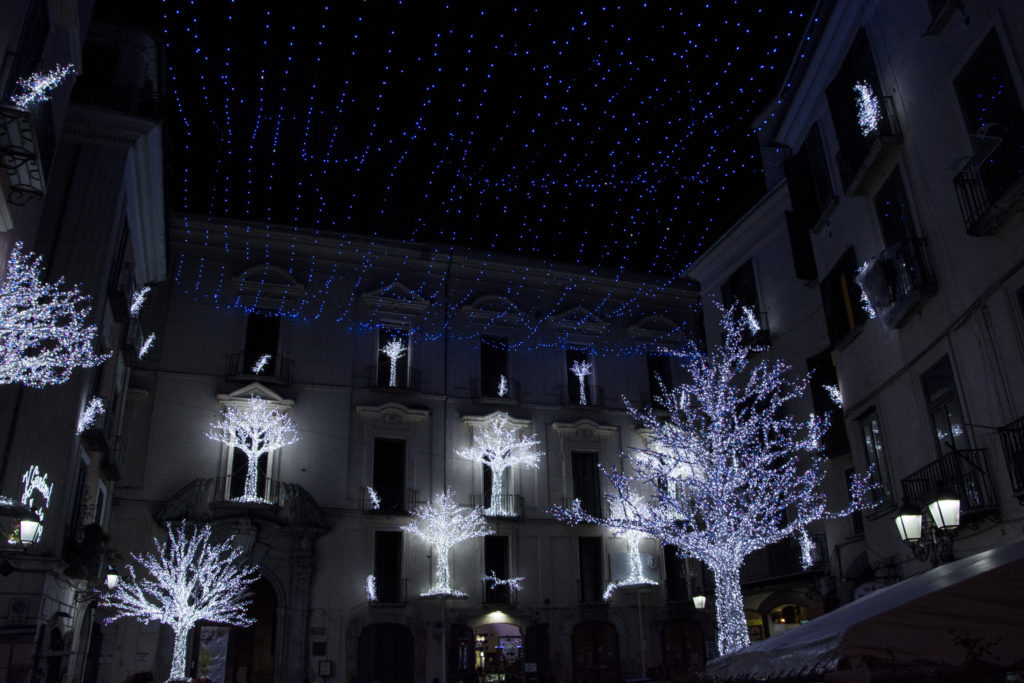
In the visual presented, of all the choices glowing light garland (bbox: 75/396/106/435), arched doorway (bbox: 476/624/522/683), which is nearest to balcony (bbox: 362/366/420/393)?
arched doorway (bbox: 476/624/522/683)

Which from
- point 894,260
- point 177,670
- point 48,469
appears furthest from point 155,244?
point 894,260

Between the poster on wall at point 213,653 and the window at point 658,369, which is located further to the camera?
the window at point 658,369

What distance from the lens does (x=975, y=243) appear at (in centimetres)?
849

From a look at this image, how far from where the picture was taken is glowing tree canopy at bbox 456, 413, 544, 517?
24.5 meters

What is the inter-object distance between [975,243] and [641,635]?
19111 mm

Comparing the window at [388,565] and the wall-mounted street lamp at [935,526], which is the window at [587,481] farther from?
the wall-mounted street lamp at [935,526]

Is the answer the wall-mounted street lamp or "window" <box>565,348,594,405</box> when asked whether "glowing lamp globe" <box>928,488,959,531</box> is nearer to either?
the wall-mounted street lamp

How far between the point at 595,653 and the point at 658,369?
413 inches

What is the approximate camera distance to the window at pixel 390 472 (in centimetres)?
2362

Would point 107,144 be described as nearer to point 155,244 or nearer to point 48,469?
point 155,244

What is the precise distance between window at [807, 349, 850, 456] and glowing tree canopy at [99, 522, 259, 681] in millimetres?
14737

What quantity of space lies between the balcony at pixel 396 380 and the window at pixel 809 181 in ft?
46.0

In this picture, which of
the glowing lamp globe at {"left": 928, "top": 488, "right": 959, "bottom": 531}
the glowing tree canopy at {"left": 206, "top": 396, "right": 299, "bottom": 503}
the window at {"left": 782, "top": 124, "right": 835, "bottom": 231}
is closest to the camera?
the glowing lamp globe at {"left": 928, "top": 488, "right": 959, "bottom": 531}

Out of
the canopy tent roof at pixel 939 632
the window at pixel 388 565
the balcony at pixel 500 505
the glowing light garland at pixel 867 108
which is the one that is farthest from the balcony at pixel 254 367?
the canopy tent roof at pixel 939 632
